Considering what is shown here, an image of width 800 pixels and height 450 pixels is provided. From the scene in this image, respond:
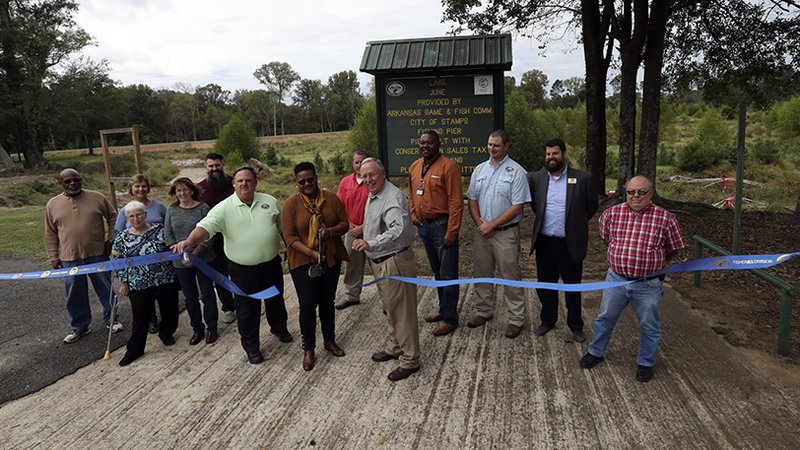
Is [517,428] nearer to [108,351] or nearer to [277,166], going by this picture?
[108,351]

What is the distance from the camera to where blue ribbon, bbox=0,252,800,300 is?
3.61m

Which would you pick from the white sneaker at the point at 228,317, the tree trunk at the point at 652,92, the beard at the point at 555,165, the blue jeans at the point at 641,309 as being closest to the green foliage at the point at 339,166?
the tree trunk at the point at 652,92

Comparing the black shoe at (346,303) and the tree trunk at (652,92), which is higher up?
the tree trunk at (652,92)

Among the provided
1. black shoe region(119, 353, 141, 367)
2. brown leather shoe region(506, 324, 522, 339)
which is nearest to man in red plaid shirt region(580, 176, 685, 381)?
brown leather shoe region(506, 324, 522, 339)

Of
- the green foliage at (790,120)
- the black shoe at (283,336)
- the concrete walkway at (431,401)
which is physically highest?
the green foliage at (790,120)

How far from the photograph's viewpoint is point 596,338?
3830 millimetres

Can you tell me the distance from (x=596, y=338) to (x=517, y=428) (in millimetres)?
1085

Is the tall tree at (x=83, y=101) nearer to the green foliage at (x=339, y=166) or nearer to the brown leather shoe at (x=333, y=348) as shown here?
the green foliage at (x=339, y=166)

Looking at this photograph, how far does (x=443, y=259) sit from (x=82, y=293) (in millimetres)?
3474

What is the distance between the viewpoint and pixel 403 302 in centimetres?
374

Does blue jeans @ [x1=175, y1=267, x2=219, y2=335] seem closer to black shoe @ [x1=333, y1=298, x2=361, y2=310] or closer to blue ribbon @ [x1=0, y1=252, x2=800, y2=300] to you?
blue ribbon @ [x1=0, y1=252, x2=800, y2=300]

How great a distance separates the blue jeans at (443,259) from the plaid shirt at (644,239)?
1397mm

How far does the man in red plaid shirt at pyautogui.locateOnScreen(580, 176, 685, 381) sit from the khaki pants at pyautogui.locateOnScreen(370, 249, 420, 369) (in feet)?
4.62

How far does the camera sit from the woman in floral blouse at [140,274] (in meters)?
4.30
